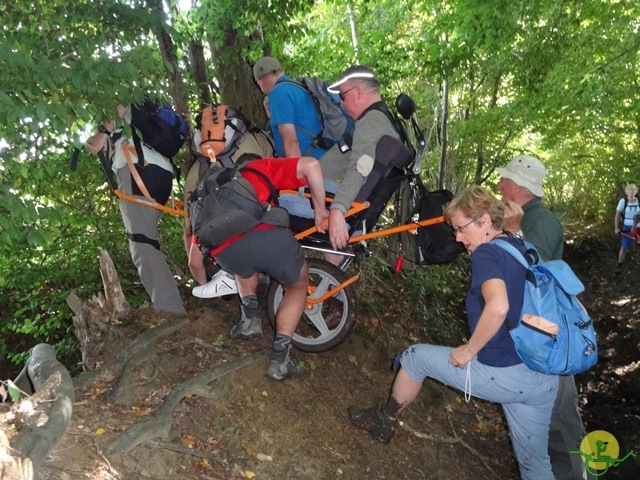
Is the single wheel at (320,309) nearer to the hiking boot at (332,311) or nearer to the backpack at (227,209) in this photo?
the hiking boot at (332,311)

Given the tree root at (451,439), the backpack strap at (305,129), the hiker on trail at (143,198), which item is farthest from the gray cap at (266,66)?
the tree root at (451,439)

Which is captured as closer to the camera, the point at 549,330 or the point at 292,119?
Answer: the point at 549,330

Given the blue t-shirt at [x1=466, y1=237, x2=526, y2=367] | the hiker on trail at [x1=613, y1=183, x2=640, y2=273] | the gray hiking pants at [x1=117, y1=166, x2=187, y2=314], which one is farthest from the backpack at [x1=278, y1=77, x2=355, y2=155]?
the hiker on trail at [x1=613, y1=183, x2=640, y2=273]

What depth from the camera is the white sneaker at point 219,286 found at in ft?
14.5

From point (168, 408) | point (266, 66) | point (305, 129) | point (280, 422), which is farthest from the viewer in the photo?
point (266, 66)

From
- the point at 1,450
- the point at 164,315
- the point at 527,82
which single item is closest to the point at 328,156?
the point at 164,315

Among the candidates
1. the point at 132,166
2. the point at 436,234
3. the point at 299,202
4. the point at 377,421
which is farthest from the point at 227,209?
the point at 377,421

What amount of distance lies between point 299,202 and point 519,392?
7.16 feet

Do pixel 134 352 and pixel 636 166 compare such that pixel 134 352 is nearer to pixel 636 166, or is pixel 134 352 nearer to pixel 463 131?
pixel 463 131

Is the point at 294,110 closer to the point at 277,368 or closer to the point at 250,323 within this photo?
the point at 250,323

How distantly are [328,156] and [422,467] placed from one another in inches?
107

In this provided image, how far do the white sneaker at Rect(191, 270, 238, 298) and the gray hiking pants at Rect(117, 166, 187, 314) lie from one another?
0.54 metres

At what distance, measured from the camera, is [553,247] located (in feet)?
13.1

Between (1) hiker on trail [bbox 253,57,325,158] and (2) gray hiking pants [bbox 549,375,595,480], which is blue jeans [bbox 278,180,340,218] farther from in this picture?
(2) gray hiking pants [bbox 549,375,595,480]
